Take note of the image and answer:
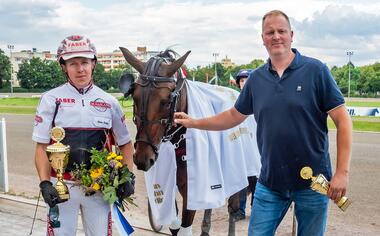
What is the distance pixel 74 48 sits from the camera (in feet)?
9.88

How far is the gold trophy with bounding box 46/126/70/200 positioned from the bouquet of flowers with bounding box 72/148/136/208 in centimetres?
12

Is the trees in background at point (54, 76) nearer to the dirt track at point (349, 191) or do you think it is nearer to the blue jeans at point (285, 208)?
the dirt track at point (349, 191)

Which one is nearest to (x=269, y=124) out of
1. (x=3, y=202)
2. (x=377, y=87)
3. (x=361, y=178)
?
(x=3, y=202)

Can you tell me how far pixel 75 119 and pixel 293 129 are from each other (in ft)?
4.65

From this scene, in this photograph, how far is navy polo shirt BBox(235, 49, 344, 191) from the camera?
281 cm

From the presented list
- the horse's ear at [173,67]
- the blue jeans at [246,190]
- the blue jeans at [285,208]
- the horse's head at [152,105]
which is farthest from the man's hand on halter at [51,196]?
the blue jeans at [246,190]

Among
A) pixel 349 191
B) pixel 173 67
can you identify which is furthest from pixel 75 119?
pixel 349 191

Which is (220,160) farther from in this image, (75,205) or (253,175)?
(75,205)

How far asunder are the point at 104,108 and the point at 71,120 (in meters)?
0.25

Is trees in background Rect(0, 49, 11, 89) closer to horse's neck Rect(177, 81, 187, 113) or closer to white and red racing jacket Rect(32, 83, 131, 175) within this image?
horse's neck Rect(177, 81, 187, 113)

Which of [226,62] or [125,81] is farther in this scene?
[226,62]

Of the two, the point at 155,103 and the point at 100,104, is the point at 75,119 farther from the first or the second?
the point at 155,103

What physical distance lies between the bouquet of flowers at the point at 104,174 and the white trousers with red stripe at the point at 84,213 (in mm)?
81

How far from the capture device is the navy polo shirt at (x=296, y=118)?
2.81 metres
